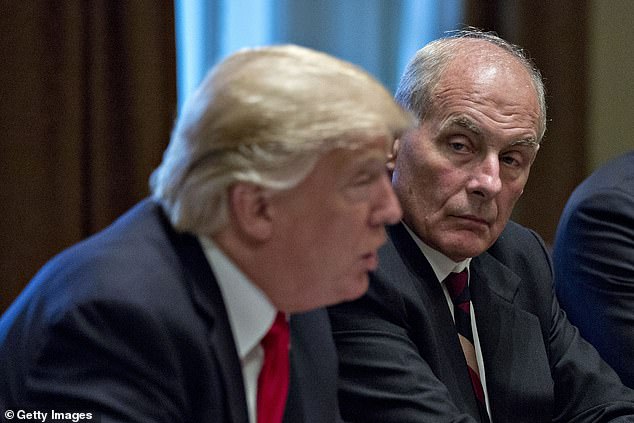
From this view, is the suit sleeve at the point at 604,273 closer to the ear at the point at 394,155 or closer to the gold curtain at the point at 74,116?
the ear at the point at 394,155

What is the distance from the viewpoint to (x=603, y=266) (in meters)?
2.70

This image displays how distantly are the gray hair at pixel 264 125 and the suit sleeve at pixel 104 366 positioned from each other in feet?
0.63

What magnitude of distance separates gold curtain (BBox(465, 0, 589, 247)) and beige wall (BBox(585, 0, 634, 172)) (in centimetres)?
20

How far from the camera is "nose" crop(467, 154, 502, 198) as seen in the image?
2162 millimetres

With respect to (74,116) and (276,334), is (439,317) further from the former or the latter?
(74,116)

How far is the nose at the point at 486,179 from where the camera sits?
216cm

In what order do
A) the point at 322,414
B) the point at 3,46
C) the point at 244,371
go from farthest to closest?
the point at 3,46 → the point at 322,414 → the point at 244,371

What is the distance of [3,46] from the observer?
3.20 meters

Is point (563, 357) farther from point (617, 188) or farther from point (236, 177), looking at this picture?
point (236, 177)

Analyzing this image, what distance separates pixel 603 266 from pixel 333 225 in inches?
56.7

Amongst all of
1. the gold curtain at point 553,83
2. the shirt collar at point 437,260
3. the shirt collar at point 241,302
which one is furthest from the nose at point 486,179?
the gold curtain at point 553,83

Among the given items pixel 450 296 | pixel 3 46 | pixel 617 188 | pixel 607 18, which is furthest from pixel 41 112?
pixel 607 18

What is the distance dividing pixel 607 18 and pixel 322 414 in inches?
134

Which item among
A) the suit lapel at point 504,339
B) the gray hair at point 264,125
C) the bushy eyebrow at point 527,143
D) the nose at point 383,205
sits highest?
the gray hair at point 264,125
